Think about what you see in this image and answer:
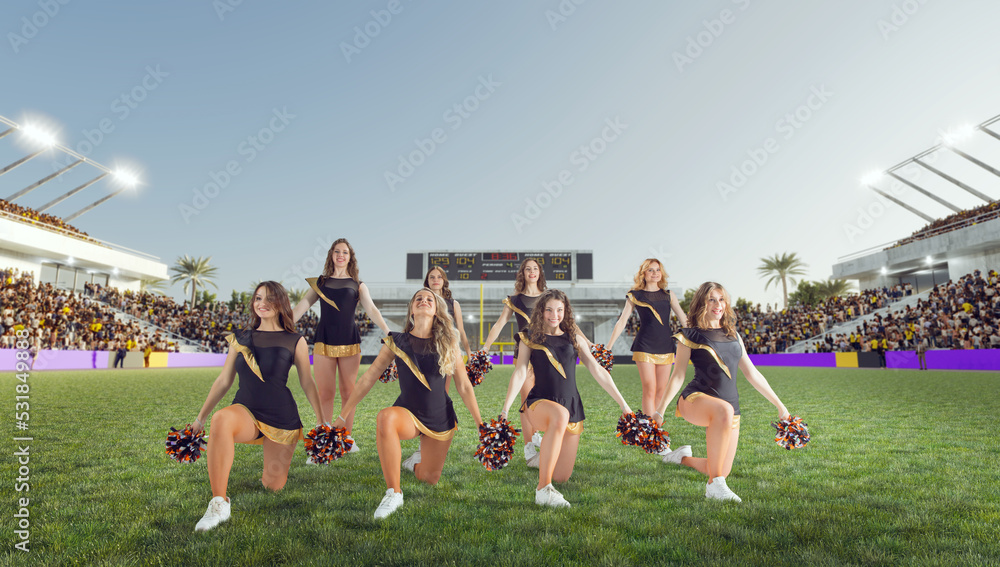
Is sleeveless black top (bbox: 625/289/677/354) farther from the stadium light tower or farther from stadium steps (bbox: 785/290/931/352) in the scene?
the stadium light tower

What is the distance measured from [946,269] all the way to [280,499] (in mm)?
46074

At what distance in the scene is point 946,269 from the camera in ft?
120

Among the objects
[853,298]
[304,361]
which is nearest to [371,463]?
[304,361]

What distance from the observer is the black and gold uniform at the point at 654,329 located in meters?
5.81

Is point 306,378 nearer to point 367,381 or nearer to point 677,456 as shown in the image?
point 367,381

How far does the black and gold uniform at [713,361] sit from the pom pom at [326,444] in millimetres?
2480

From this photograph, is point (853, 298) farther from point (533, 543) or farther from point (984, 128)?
point (533, 543)

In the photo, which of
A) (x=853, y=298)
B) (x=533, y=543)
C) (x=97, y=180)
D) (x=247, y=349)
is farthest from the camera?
(x=97, y=180)

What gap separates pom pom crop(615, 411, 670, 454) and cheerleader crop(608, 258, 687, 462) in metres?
1.93

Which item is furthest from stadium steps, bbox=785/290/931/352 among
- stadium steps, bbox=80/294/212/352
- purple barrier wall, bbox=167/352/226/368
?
stadium steps, bbox=80/294/212/352

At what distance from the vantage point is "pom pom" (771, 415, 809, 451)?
3877mm

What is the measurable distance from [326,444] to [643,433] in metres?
2.18

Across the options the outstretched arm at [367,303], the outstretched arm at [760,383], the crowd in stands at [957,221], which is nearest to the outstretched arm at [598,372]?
the outstretched arm at [760,383]

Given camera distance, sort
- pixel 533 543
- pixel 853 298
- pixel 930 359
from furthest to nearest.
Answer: pixel 853 298 → pixel 930 359 → pixel 533 543
